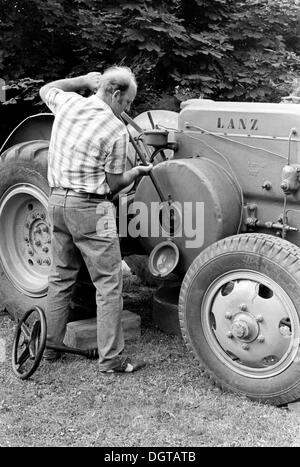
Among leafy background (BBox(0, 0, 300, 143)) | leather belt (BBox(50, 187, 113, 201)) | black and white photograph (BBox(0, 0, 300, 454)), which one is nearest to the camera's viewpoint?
black and white photograph (BBox(0, 0, 300, 454))

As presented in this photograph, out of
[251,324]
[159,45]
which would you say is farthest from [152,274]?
[159,45]

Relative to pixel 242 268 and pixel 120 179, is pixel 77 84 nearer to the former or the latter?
pixel 120 179

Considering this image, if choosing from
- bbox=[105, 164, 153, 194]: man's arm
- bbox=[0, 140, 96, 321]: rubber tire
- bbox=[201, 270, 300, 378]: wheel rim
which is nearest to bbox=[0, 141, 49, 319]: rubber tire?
bbox=[0, 140, 96, 321]: rubber tire

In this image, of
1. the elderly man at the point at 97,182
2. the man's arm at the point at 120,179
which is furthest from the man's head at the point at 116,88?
the man's arm at the point at 120,179

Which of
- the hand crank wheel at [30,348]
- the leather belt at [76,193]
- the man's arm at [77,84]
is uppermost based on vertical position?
the man's arm at [77,84]

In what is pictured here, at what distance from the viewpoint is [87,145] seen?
152 inches

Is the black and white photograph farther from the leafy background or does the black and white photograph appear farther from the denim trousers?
the leafy background

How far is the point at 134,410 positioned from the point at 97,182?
133 centimetres

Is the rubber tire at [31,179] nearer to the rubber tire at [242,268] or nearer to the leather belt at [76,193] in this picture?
the leather belt at [76,193]

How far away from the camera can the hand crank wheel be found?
388 cm

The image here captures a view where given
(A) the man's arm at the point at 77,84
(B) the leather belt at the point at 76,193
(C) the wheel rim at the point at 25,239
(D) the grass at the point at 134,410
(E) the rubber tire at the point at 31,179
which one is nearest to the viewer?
(D) the grass at the point at 134,410

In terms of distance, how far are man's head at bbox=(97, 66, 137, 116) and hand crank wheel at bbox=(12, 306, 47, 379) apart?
1338mm

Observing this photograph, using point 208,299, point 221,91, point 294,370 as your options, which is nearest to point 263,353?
point 294,370

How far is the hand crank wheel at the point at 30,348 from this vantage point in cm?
388
